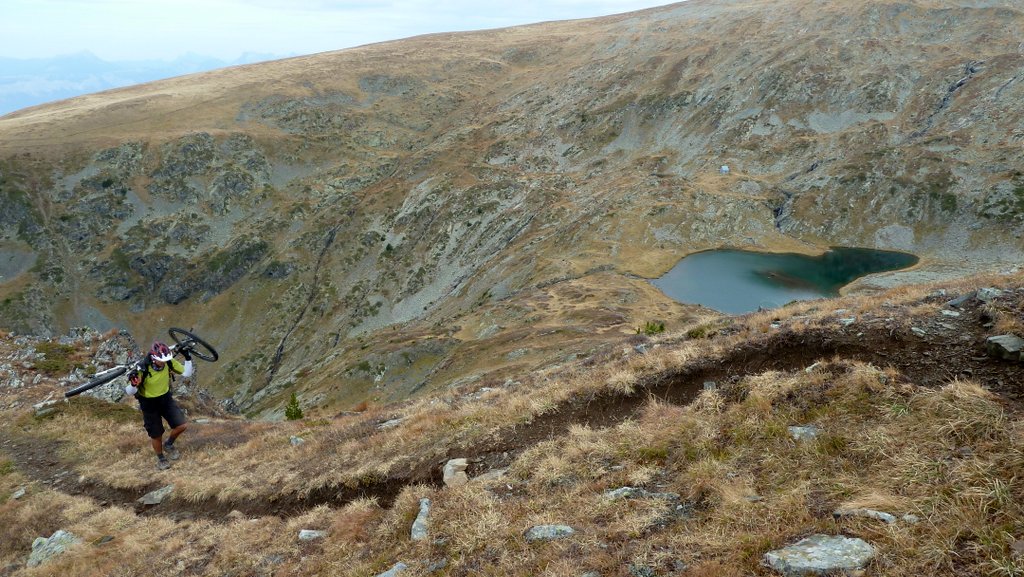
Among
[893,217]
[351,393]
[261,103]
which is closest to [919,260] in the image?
[893,217]

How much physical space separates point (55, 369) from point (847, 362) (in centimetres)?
3870

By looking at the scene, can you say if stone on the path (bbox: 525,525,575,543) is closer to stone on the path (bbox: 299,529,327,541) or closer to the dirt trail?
the dirt trail

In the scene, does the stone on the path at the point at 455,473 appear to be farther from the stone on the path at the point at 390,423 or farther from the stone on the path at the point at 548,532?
the stone on the path at the point at 390,423

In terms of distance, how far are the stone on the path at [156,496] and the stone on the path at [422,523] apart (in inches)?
422

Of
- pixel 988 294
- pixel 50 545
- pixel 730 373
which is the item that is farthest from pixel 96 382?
pixel 988 294

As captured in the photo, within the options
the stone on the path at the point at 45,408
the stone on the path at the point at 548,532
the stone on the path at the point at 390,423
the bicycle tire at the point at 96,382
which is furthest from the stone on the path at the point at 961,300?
the stone on the path at the point at 45,408

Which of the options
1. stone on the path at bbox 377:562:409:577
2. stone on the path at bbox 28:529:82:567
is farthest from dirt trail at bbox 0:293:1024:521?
stone on the path at bbox 377:562:409:577

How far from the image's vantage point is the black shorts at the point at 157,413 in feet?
54.3

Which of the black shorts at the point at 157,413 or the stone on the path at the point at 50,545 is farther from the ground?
the black shorts at the point at 157,413

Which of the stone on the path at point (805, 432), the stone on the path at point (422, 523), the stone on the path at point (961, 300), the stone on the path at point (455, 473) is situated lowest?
the stone on the path at point (455, 473)

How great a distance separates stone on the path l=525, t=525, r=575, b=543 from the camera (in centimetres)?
746

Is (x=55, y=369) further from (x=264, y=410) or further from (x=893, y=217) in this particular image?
(x=893, y=217)

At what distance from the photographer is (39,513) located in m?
15.1

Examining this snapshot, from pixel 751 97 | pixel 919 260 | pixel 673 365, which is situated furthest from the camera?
pixel 751 97
